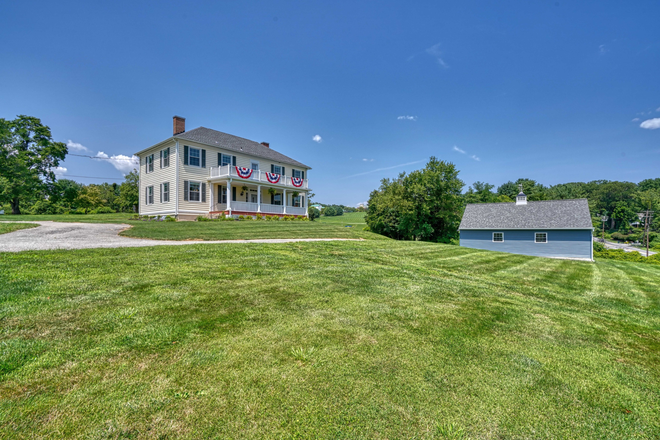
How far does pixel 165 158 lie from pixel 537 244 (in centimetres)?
3068

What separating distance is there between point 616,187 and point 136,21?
363 ft

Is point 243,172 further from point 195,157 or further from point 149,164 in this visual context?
point 149,164

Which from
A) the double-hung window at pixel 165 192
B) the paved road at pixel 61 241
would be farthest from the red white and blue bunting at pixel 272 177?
the paved road at pixel 61 241

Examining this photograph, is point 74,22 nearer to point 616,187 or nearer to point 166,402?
point 166,402

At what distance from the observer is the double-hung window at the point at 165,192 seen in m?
20.6

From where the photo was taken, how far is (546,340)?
11.2 ft

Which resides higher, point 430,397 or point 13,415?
point 13,415

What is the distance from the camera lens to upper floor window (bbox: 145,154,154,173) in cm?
2225

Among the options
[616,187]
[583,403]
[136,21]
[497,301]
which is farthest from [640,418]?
[616,187]

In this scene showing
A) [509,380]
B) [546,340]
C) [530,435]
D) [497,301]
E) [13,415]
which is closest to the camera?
[13,415]

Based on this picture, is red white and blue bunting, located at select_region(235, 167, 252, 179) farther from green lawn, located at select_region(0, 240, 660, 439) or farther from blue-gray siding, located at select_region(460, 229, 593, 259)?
blue-gray siding, located at select_region(460, 229, 593, 259)

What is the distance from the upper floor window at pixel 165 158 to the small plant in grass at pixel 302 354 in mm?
21854

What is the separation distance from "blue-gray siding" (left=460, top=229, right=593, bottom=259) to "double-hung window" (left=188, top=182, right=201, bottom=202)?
2361cm

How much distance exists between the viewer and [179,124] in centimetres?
2155
